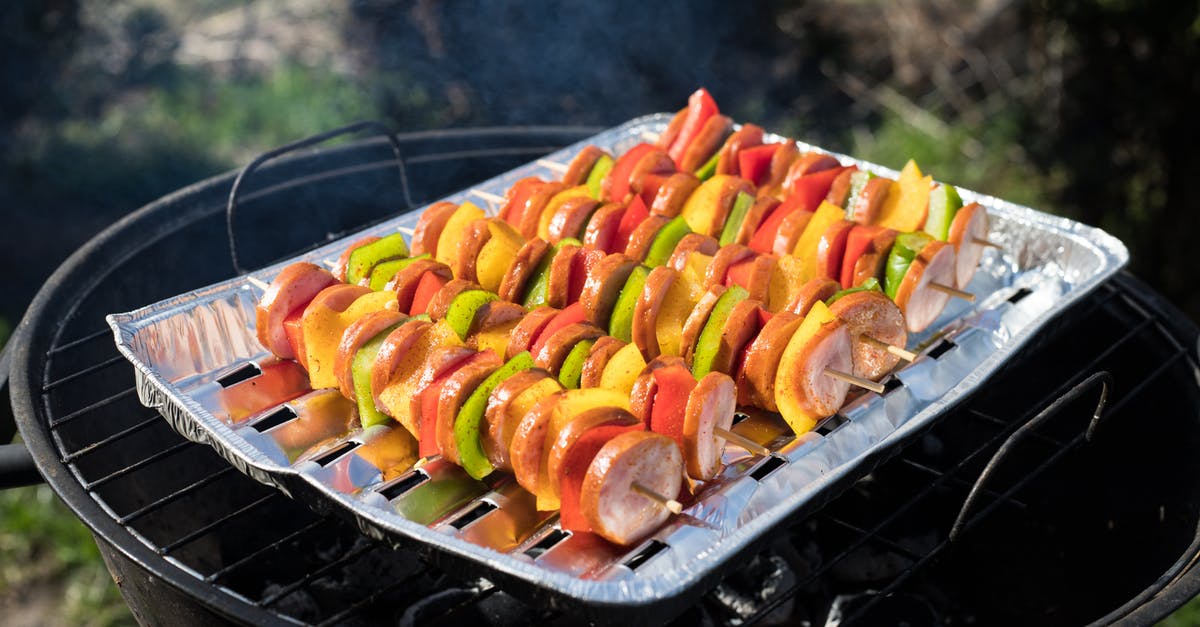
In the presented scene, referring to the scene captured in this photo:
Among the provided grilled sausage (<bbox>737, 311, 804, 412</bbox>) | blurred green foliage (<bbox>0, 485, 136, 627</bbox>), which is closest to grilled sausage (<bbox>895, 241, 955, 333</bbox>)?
grilled sausage (<bbox>737, 311, 804, 412</bbox>)

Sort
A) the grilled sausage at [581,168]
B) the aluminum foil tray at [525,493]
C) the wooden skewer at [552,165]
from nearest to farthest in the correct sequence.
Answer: the aluminum foil tray at [525,493], the grilled sausage at [581,168], the wooden skewer at [552,165]

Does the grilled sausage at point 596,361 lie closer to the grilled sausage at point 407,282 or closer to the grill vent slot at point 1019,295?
the grilled sausage at point 407,282

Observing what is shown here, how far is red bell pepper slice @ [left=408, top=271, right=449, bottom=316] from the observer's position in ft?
10.3

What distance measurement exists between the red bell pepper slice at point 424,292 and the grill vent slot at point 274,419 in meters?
0.46

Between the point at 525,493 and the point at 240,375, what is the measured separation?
1.01 metres

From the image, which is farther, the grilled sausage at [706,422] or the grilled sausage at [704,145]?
the grilled sausage at [704,145]

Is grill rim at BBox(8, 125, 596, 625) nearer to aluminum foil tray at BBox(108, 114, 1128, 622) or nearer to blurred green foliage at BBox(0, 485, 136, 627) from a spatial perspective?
aluminum foil tray at BBox(108, 114, 1128, 622)

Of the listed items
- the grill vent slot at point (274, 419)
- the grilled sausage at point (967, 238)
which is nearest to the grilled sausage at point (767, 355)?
the grilled sausage at point (967, 238)

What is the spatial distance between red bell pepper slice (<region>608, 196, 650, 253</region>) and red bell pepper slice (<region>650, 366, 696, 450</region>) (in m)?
0.99

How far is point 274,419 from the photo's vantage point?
2.96m

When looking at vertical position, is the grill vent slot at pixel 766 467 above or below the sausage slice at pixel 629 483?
below

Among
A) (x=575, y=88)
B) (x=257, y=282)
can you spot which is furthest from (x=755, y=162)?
(x=575, y=88)

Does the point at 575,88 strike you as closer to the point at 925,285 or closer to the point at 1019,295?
the point at 1019,295

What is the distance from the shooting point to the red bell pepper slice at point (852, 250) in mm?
3291
